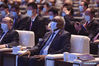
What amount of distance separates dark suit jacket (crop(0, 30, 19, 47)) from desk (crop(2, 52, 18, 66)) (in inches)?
18.6

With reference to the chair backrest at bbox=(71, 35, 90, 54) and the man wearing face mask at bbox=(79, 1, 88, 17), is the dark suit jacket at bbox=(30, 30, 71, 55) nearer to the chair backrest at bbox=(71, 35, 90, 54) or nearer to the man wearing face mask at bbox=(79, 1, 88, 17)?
the chair backrest at bbox=(71, 35, 90, 54)

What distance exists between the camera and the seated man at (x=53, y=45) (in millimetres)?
5969

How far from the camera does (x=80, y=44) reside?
603 cm

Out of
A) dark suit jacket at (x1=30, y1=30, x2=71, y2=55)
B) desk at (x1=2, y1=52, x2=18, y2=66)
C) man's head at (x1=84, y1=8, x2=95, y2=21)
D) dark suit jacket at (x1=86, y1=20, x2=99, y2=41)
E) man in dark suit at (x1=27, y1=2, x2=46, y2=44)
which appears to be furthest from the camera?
man in dark suit at (x1=27, y1=2, x2=46, y2=44)

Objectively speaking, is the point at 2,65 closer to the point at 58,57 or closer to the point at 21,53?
the point at 21,53

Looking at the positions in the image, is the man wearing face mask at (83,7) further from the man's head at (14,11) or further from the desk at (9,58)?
the desk at (9,58)

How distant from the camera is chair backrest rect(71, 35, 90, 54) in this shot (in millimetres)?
6008

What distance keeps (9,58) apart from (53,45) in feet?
2.83

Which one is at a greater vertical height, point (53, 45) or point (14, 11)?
point (14, 11)

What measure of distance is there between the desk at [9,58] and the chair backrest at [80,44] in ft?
3.42

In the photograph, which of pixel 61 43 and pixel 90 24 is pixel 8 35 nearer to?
pixel 61 43

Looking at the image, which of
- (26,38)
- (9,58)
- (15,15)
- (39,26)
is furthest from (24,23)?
(9,58)

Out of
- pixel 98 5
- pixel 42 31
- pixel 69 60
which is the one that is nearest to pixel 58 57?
pixel 69 60

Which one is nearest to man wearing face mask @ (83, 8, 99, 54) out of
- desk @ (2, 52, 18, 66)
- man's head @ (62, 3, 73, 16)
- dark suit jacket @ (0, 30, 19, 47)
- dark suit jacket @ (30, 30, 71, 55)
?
man's head @ (62, 3, 73, 16)
